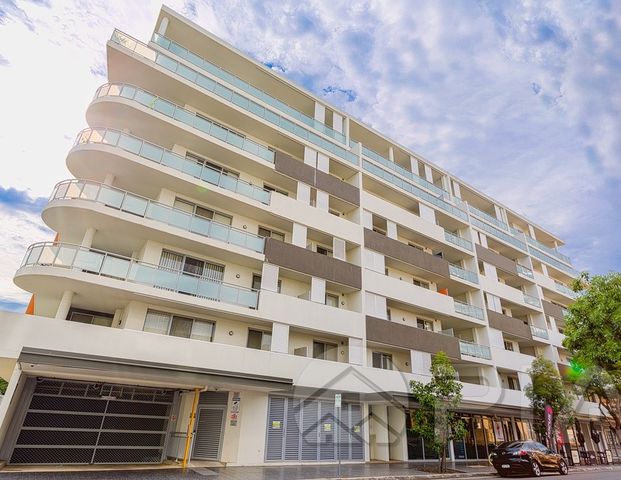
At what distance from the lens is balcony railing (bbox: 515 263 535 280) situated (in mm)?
32647

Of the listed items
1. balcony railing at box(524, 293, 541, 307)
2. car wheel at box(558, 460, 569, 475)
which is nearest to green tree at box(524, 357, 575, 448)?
car wheel at box(558, 460, 569, 475)

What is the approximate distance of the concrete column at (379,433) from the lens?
18875mm

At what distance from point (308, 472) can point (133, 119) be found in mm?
16873

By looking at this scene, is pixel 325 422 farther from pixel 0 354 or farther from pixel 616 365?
pixel 616 365

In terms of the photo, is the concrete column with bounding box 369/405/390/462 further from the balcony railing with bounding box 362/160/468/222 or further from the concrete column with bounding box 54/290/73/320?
the concrete column with bounding box 54/290/73/320

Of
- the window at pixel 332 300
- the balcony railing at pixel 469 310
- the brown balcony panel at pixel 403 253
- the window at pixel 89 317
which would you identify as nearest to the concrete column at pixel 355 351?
the window at pixel 332 300

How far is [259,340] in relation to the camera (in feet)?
57.6

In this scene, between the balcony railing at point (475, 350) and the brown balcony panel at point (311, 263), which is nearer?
the brown balcony panel at point (311, 263)

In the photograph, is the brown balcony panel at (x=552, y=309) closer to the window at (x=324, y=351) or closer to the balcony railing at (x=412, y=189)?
the balcony railing at (x=412, y=189)

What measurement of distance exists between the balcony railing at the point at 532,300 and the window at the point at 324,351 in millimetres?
20854

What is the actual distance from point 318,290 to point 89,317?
10.6 meters

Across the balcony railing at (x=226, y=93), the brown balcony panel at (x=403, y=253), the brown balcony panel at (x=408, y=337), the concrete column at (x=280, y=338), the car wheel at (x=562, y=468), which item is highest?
the balcony railing at (x=226, y=93)

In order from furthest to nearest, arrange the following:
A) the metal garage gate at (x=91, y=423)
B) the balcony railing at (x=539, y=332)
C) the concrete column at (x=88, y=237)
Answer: the balcony railing at (x=539, y=332) < the concrete column at (x=88, y=237) < the metal garage gate at (x=91, y=423)

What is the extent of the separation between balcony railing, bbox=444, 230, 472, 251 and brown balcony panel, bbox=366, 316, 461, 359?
7.85 m
